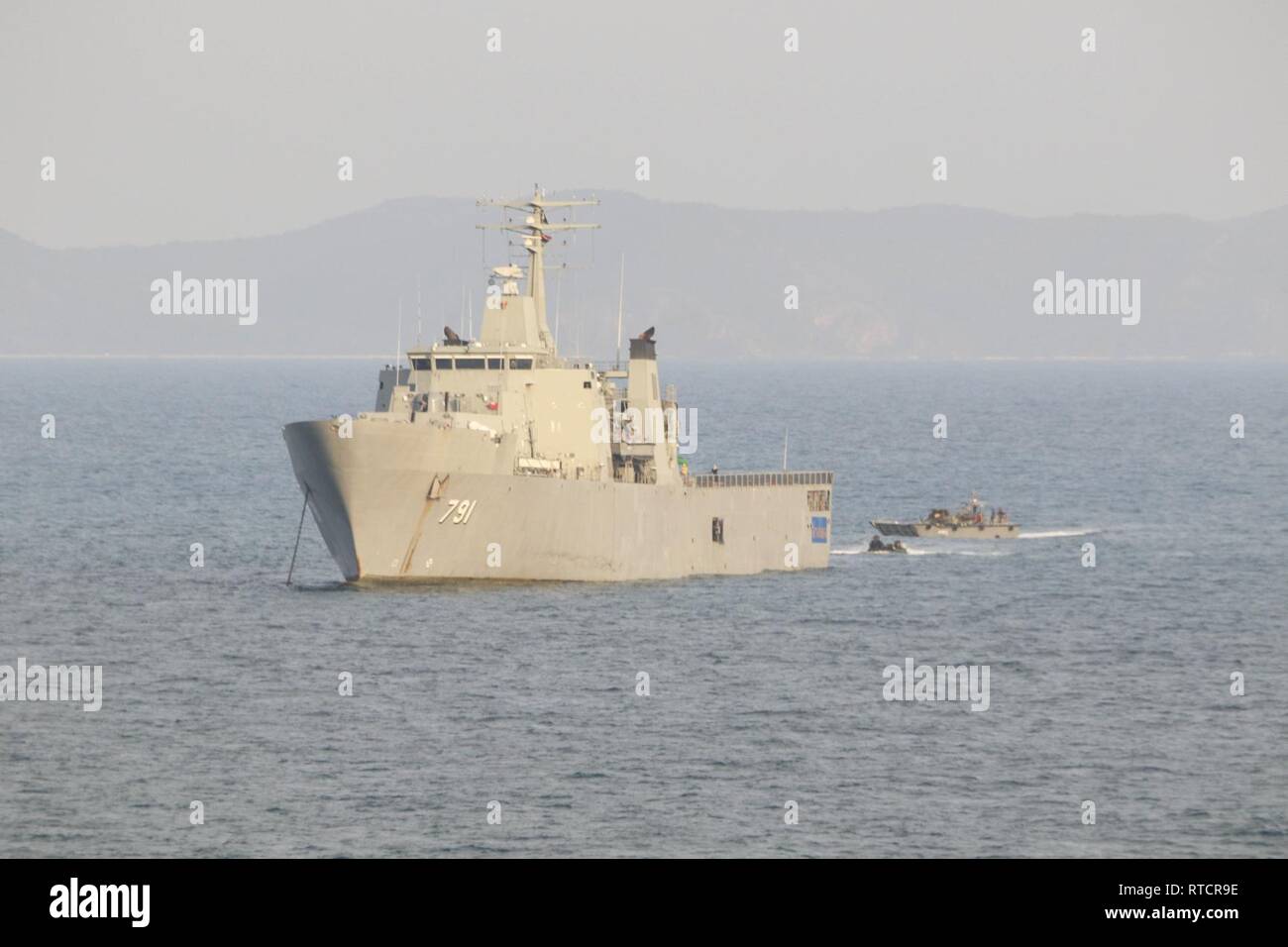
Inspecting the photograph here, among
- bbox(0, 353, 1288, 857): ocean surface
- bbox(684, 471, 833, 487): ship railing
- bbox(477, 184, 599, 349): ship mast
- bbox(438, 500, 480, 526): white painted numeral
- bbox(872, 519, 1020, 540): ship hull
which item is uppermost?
bbox(477, 184, 599, 349): ship mast

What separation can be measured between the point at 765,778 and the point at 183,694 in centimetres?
1370

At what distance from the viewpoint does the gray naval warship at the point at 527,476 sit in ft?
187

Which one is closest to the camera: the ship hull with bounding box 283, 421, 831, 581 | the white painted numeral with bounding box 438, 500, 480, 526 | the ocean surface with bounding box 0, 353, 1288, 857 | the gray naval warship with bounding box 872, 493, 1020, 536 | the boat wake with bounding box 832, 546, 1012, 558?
the ocean surface with bounding box 0, 353, 1288, 857

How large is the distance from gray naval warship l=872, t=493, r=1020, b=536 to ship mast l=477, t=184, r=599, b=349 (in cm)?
1972

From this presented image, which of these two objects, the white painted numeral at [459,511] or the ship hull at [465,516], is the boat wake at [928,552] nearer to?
the ship hull at [465,516]

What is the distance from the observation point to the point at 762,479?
70125 millimetres

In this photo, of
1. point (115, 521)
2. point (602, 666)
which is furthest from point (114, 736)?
point (115, 521)

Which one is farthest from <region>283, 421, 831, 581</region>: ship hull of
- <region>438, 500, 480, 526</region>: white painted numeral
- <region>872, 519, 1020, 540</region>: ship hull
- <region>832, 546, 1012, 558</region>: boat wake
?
<region>872, 519, 1020, 540</region>: ship hull

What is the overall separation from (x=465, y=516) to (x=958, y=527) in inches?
1114

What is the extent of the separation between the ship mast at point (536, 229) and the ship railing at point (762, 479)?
22.0 ft

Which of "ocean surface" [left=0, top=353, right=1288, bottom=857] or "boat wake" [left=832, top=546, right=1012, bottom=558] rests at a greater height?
"boat wake" [left=832, top=546, right=1012, bottom=558]

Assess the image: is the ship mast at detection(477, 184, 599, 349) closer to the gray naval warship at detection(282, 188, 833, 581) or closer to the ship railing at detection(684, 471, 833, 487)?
the gray naval warship at detection(282, 188, 833, 581)

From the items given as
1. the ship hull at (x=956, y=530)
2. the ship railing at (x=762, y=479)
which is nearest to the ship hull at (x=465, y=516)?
the ship railing at (x=762, y=479)

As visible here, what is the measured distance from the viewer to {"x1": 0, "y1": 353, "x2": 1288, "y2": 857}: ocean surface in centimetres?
3684
